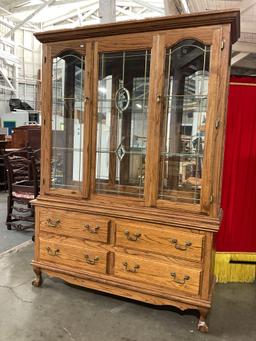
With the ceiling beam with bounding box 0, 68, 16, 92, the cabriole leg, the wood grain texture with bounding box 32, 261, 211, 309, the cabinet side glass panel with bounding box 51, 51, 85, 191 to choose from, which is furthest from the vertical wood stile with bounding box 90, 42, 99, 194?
the ceiling beam with bounding box 0, 68, 16, 92

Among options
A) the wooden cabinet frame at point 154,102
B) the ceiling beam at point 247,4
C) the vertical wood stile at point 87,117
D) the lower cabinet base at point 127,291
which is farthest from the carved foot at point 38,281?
the ceiling beam at point 247,4

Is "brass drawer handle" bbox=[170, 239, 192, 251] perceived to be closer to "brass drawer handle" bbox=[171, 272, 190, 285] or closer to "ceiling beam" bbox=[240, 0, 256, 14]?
"brass drawer handle" bbox=[171, 272, 190, 285]

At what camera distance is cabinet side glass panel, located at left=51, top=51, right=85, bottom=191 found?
94.2 inches

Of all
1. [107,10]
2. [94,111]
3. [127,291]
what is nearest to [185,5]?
[107,10]

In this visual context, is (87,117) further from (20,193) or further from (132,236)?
(20,193)

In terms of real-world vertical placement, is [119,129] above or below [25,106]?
below

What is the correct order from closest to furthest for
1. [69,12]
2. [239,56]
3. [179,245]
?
[179,245] → [239,56] → [69,12]

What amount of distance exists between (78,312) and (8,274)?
2.95 feet

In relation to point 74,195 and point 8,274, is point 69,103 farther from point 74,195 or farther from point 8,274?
point 8,274

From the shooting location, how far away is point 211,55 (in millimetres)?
1922

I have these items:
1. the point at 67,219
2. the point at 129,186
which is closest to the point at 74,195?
the point at 67,219

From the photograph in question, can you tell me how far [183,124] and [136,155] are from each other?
41 cm

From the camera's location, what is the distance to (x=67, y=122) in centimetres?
251

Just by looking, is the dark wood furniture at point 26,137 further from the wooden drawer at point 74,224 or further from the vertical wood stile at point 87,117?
the vertical wood stile at point 87,117
